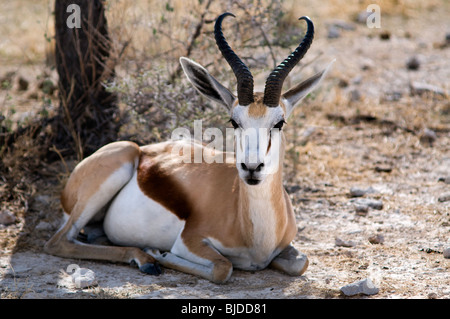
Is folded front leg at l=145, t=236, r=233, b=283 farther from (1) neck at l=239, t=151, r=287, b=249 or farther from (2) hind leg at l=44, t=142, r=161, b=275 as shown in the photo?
(2) hind leg at l=44, t=142, r=161, b=275

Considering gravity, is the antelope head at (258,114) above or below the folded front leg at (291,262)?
above

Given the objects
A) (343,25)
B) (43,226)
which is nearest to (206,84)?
(43,226)

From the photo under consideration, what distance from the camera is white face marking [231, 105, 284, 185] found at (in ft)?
16.6

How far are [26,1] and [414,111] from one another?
9.86 meters

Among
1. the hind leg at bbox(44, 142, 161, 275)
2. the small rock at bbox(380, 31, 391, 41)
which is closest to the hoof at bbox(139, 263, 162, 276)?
→ the hind leg at bbox(44, 142, 161, 275)

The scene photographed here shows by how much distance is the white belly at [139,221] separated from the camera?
6387mm

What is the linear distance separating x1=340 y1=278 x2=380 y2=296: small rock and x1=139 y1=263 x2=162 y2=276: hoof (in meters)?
1.66

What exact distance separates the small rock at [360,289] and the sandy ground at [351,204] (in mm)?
59

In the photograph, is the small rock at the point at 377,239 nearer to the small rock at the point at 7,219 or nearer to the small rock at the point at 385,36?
the small rock at the point at 7,219

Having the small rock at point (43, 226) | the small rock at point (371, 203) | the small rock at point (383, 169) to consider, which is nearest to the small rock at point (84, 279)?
the small rock at point (43, 226)

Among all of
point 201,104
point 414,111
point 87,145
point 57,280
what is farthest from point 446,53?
point 57,280

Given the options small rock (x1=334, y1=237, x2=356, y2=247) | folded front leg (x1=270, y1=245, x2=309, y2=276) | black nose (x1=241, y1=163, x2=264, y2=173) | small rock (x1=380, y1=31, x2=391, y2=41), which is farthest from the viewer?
small rock (x1=380, y1=31, x2=391, y2=41)
